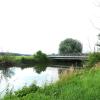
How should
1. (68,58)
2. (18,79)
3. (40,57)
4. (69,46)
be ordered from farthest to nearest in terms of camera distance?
(69,46)
(68,58)
(40,57)
(18,79)

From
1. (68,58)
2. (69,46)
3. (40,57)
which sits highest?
(69,46)

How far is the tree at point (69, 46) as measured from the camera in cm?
7525

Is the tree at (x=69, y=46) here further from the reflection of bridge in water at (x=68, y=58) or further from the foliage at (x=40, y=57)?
the foliage at (x=40, y=57)

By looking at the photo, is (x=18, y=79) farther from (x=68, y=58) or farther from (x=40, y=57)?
(x=68, y=58)

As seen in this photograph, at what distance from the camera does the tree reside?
7525 centimetres

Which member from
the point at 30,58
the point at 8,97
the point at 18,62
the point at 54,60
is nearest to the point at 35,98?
the point at 8,97

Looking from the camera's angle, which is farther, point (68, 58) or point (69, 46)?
point (69, 46)

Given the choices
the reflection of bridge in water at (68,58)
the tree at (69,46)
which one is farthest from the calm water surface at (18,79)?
the tree at (69,46)

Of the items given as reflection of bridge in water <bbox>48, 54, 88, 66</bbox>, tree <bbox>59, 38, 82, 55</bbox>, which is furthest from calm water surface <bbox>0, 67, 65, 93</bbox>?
tree <bbox>59, 38, 82, 55</bbox>

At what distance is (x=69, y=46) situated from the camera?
7681 centimetres

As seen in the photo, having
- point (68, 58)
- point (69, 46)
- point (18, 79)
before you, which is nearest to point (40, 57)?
point (68, 58)

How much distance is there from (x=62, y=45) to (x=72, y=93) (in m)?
67.1

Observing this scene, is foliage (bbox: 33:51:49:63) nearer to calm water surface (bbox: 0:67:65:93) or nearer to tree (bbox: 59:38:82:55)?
tree (bbox: 59:38:82:55)

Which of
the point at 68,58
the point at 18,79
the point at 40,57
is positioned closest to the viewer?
the point at 18,79
